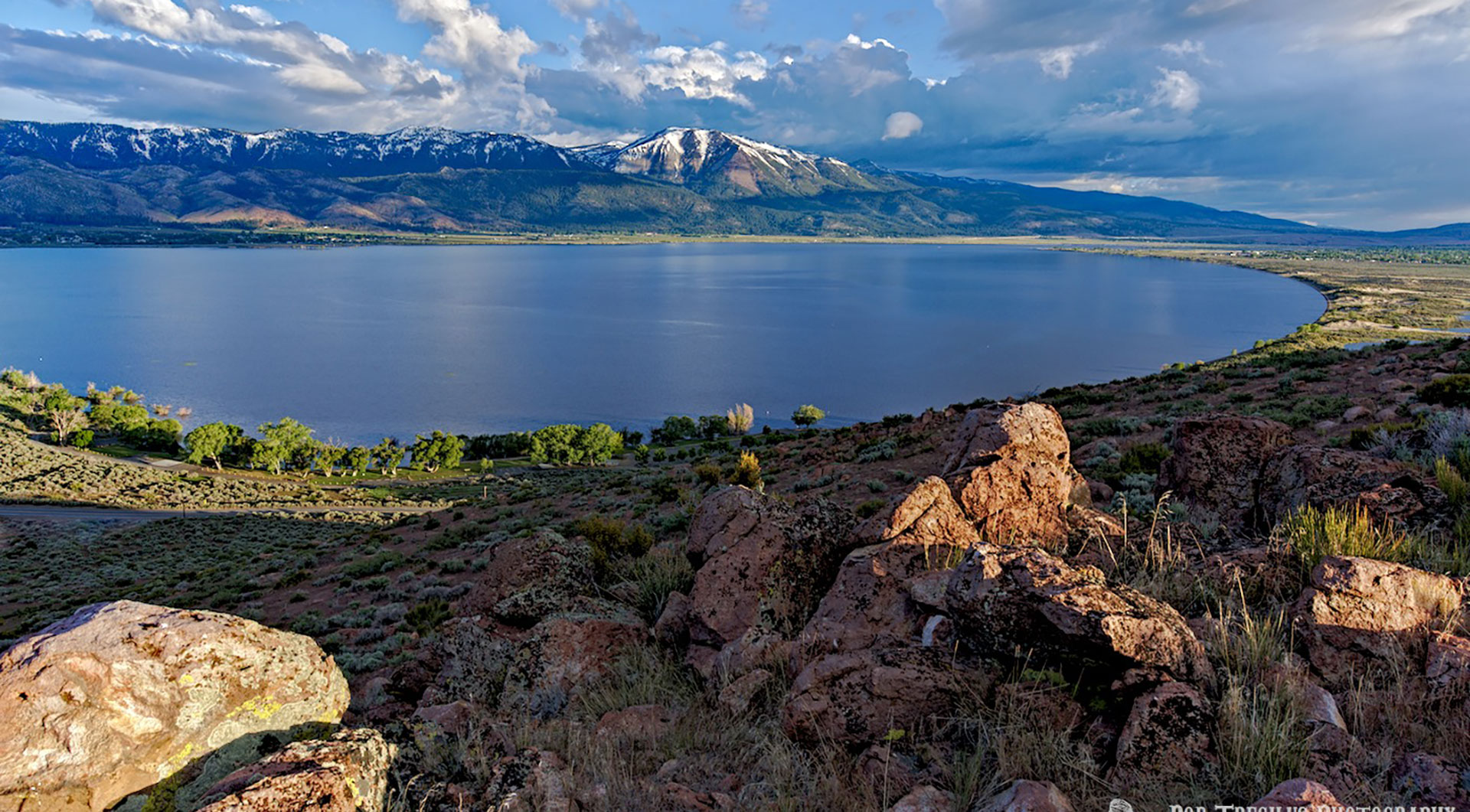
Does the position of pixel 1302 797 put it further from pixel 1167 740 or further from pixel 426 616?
pixel 426 616

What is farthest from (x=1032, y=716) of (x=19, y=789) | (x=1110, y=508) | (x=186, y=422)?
(x=186, y=422)

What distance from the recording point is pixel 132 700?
3891 mm

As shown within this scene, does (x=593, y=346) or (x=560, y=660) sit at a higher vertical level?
(x=560, y=660)

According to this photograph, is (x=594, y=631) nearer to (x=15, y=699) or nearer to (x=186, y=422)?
(x=15, y=699)

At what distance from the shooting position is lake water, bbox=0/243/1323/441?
82812 millimetres

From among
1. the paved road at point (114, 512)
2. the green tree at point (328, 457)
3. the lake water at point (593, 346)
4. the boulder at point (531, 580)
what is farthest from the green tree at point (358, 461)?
the boulder at point (531, 580)

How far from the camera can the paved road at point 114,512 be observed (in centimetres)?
4081

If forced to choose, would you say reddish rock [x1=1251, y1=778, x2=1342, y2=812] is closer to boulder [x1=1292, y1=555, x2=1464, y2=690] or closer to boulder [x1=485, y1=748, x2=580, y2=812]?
boulder [x1=1292, y1=555, x2=1464, y2=690]

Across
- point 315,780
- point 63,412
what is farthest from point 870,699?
point 63,412

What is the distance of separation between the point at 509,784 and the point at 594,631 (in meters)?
2.06

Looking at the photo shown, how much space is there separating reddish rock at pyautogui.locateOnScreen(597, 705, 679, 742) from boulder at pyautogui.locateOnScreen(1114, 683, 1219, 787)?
2705mm

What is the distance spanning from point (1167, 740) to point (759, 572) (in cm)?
Answer: 331

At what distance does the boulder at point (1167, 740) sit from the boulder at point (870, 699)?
942 mm

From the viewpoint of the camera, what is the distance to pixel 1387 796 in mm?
3295
